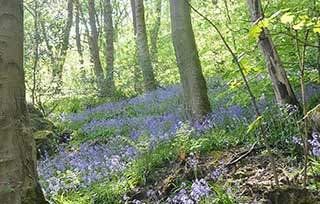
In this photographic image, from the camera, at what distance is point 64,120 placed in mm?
10844

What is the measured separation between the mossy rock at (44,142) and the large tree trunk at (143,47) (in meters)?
5.37

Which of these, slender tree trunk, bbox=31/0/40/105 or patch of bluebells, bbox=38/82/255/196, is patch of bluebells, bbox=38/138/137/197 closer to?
patch of bluebells, bbox=38/82/255/196

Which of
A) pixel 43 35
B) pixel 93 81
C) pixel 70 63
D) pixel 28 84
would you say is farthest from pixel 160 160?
pixel 70 63

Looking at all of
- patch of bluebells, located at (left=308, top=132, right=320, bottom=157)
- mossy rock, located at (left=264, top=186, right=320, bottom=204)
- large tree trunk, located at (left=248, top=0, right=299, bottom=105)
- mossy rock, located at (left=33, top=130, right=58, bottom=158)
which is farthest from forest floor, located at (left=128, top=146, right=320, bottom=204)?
mossy rock, located at (left=33, top=130, right=58, bottom=158)

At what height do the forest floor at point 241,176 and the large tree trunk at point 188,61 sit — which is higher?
the large tree trunk at point 188,61

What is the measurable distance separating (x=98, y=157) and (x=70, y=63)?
1447 cm

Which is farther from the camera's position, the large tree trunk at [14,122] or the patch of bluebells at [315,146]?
the patch of bluebells at [315,146]

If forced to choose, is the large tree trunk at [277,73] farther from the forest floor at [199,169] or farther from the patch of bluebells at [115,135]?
the patch of bluebells at [115,135]

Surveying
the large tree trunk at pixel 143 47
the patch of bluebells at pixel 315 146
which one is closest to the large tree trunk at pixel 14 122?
the patch of bluebells at pixel 315 146

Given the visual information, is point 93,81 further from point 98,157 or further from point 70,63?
point 98,157

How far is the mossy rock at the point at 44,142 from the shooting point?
26.7 ft

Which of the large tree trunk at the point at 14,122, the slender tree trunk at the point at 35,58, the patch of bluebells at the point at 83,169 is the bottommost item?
the patch of bluebells at the point at 83,169

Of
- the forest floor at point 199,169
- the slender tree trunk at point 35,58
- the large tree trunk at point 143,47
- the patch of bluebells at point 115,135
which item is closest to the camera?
the forest floor at point 199,169

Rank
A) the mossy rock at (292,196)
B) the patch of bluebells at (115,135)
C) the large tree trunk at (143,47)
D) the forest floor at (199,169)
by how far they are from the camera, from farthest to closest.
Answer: the large tree trunk at (143,47), the patch of bluebells at (115,135), the forest floor at (199,169), the mossy rock at (292,196)
